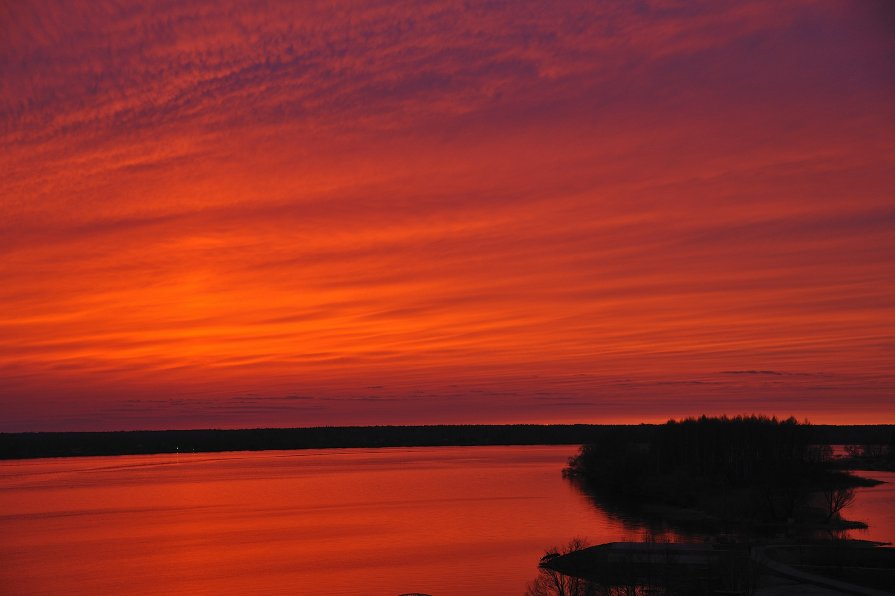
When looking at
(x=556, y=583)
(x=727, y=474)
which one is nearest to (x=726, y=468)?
(x=727, y=474)

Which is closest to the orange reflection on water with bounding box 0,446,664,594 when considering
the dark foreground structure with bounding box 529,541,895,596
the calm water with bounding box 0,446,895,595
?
the calm water with bounding box 0,446,895,595

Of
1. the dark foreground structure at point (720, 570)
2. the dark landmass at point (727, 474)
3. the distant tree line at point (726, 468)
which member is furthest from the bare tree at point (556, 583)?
the distant tree line at point (726, 468)

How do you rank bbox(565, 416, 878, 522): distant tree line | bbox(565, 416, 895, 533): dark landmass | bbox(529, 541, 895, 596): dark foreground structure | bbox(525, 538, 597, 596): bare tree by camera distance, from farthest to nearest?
bbox(565, 416, 878, 522): distant tree line → bbox(565, 416, 895, 533): dark landmass → bbox(529, 541, 895, 596): dark foreground structure → bbox(525, 538, 597, 596): bare tree

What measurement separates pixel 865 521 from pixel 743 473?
91.6 ft

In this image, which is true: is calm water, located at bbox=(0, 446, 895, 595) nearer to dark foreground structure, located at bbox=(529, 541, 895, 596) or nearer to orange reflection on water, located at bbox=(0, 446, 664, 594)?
orange reflection on water, located at bbox=(0, 446, 664, 594)

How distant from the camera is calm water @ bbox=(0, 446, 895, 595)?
2088 inches

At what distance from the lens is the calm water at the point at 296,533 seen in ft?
174

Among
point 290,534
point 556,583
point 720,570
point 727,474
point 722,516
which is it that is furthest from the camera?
point 727,474

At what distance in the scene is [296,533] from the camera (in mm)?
75500

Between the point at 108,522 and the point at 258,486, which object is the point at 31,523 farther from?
the point at 258,486

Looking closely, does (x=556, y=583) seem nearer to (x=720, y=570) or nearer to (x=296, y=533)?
(x=720, y=570)

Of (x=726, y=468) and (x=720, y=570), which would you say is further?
(x=726, y=468)

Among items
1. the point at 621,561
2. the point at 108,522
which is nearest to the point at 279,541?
the point at 108,522

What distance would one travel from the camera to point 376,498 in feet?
349
